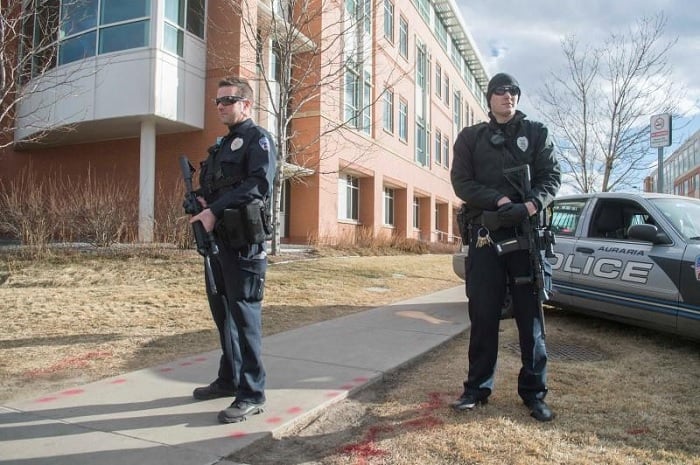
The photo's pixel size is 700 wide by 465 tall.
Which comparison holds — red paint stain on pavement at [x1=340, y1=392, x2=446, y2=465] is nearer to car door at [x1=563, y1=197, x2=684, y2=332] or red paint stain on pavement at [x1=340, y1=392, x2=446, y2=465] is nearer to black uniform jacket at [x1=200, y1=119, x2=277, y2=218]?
black uniform jacket at [x1=200, y1=119, x2=277, y2=218]

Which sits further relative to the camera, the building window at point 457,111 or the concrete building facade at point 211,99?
the building window at point 457,111

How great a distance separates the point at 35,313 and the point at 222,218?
4628mm

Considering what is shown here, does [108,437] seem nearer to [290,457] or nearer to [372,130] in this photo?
[290,457]

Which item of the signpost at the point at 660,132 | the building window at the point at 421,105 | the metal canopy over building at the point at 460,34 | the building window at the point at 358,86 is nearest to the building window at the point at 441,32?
the metal canopy over building at the point at 460,34

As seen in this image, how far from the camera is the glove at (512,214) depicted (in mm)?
3342

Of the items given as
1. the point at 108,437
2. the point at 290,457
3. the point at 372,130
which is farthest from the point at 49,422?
the point at 372,130

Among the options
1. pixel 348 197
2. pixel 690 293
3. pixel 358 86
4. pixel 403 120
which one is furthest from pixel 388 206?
pixel 690 293

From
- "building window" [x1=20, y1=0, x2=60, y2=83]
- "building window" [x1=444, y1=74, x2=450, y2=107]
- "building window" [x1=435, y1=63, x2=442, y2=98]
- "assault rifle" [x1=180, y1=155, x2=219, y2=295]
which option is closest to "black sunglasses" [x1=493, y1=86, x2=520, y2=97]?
"assault rifle" [x1=180, y1=155, x2=219, y2=295]

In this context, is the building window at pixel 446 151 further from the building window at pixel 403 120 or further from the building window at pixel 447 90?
the building window at pixel 403 120

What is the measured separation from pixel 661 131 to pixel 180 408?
359 inches

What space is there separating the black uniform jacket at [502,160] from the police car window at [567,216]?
2.88 meters

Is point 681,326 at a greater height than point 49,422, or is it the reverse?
point 681,326

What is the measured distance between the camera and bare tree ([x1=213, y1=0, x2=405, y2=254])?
42.0ft

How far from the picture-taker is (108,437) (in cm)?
303
